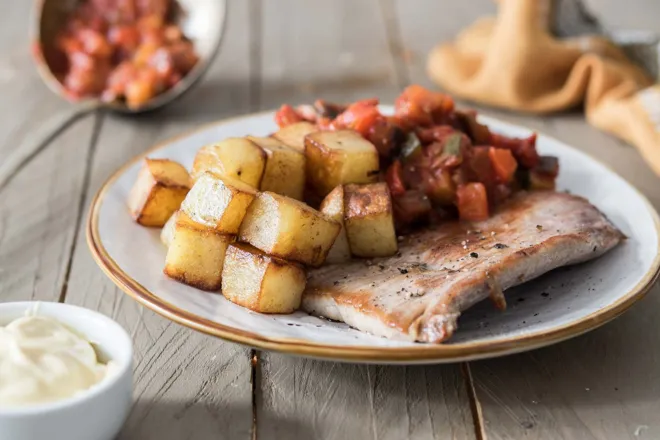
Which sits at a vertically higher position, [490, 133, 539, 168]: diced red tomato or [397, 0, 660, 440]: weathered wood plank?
[490, 133, 539, 168]: diced red tomato

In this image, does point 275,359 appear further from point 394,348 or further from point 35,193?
point 35,193

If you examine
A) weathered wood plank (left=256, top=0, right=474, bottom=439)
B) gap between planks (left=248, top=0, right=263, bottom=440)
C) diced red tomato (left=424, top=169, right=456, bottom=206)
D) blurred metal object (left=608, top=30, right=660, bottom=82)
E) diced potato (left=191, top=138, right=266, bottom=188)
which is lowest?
weathered wood plank (left=256, top=0, right=474, bottom=439)

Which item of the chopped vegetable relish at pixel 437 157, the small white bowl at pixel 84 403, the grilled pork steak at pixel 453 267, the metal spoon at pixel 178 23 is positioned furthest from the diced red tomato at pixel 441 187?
the metal spoon at pixel 178 23

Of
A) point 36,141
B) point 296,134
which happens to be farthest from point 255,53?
point 296,134

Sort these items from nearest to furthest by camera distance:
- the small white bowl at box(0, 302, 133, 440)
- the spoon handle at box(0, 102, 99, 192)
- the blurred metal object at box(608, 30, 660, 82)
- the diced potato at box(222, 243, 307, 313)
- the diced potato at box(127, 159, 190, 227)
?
the small white bowl at box(0, 302, 133, 440)
the diced potato at box(222, 243, 307, 313)
the diced potato at box(127, 159, 190, 227)
the spoon handle at box(0, 102, 99, 192)
the blurred metal object at box(608, 30, 660, 82)

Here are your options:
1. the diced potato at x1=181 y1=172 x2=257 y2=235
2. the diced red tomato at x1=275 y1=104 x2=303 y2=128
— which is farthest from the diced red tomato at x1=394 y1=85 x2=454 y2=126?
the diced potato at x1=181 y1=172 x2=257 y2=235

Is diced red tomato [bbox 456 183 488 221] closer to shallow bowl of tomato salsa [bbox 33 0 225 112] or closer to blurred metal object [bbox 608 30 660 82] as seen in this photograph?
shallow bowl of tomato salsa [bbox 33 0 225 112]

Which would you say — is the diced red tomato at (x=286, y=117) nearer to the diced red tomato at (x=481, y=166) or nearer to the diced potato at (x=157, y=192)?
the diced potato at (x=157, y=192)
